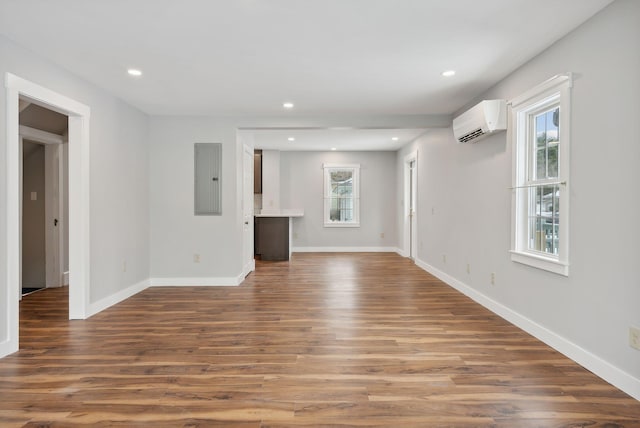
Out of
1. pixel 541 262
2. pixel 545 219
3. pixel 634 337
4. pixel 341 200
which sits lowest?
pixel 634 337

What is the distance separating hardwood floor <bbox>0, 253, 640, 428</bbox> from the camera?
198 cm

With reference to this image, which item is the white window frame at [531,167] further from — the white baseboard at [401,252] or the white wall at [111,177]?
the white baseboard at [401,252]

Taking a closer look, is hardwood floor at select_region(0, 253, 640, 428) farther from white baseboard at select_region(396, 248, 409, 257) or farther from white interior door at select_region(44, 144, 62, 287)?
white baseboard at select_region(396, 248, 409, 257)

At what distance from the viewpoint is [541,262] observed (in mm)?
3035

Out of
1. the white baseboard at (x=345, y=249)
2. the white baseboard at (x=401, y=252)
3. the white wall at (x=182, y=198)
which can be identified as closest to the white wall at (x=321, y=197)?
the white baseboard at (x=345, y=249)

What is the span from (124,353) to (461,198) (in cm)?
402

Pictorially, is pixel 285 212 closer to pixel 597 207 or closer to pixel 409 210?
pixel 409 210

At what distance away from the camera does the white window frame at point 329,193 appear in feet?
29.4

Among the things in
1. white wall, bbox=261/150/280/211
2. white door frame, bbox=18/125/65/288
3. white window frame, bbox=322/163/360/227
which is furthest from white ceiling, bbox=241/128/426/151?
white door frame, bbox=18/125/65/288

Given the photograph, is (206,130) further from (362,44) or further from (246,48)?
(362,44)

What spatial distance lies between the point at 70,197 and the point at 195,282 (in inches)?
81.3

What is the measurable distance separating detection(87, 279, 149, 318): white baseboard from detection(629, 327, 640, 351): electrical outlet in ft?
14.4

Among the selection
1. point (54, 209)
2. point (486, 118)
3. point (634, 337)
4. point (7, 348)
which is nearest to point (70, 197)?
point (7, 348)

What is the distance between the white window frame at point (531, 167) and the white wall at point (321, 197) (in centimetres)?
548
